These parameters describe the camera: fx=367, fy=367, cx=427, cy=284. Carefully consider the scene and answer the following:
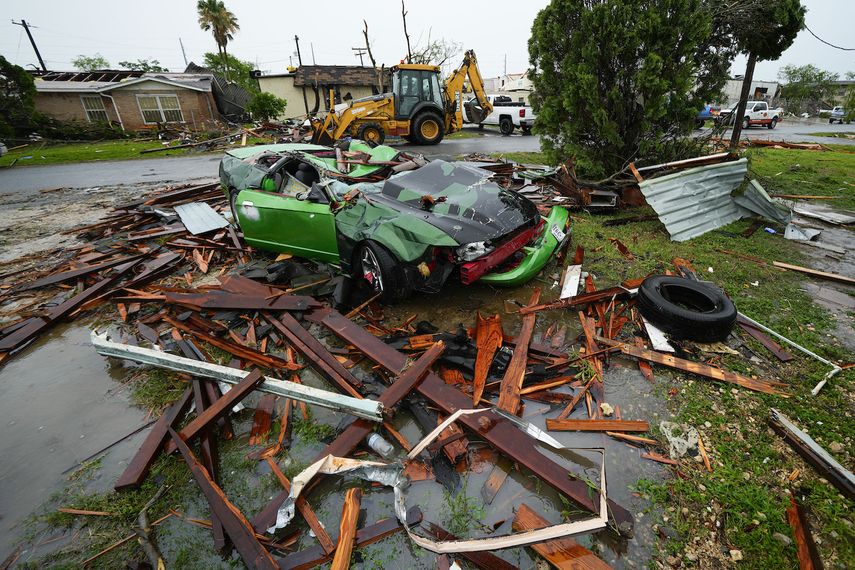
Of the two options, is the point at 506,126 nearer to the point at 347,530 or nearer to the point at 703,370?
the point at 703,370

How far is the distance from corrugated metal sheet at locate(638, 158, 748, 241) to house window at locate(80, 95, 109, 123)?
32.3 meters

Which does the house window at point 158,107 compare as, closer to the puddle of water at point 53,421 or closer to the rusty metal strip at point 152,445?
the puddle of water at point 53,421

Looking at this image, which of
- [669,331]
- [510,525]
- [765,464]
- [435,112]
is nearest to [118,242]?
[510,525]

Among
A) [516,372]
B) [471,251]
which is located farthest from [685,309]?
[471,251]

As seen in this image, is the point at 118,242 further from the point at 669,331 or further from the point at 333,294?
the point at 669,331

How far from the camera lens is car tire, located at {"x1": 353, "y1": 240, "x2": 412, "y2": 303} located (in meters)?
3.73

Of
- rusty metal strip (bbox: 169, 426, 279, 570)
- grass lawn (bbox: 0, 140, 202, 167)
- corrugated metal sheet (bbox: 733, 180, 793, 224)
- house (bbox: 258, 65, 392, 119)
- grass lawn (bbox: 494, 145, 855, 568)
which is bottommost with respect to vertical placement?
grass lawn (bbox: 494, 145, 855, 568)

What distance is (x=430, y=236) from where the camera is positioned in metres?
3.57

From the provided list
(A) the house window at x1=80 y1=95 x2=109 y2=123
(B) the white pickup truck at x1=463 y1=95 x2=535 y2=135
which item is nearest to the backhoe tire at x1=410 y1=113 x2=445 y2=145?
(B) the white pickup truck at x1=463 y1=95 x2=535 y2=135

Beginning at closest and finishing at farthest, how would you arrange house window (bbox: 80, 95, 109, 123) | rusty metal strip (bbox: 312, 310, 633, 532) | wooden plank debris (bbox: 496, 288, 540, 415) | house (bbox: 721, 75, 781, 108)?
rusty metal strip (bbox: 312, 310, 633, 532) < wooden plank debris (bbox: 496, 288, 540, 415) < house window (bbox: 80, 95, 109, 123) < house (bbox: 721, 75, 781, 108)

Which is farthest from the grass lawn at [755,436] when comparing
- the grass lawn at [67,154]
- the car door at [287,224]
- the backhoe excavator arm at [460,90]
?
the grass lawn at [67,154]

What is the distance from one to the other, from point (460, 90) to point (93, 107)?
25.9 m

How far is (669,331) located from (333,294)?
3480 mm

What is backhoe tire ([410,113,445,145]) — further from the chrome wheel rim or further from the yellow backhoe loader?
the chrome wheel rim
